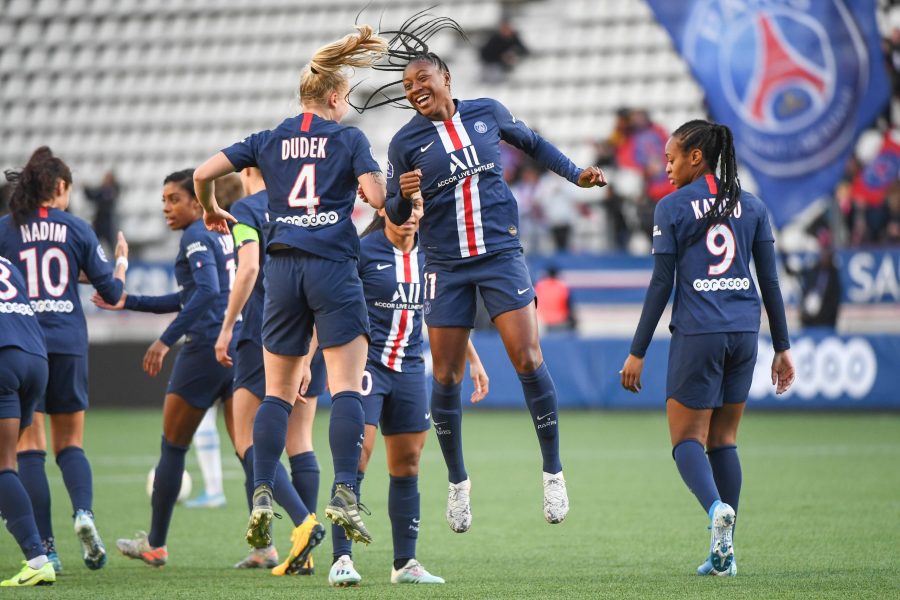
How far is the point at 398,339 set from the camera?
654cm

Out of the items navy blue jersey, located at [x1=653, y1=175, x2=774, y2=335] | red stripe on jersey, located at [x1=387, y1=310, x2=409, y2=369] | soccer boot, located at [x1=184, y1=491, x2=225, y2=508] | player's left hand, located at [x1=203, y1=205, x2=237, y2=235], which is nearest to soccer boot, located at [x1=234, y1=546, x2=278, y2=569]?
red stripe on jersey, located at [x1=387, y1=310, x2=409, y2=369]

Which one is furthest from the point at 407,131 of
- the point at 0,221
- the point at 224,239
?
the point at 0,221

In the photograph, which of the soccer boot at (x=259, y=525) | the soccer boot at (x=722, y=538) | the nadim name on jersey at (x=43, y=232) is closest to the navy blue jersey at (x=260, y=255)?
the nadim name on jersey at (x=43, y=232)

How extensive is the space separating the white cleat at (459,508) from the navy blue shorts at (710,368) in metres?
1.11

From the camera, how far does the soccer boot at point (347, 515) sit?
5.56 metres

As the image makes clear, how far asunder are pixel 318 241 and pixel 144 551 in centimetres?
232

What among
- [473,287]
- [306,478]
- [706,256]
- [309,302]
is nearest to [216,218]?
[309,302]

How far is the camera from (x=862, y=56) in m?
14.9

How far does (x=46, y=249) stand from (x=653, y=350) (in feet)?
36.7

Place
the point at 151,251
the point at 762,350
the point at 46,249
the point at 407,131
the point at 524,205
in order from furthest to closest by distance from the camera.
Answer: the point at 151,251, the point at 524,205, the point at 762,350, the point at 46,249, the point at 407,131

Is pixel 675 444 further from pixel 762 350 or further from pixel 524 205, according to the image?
pixel 524 205

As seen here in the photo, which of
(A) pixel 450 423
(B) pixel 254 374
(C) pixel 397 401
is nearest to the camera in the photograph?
(C) pixel 397 401

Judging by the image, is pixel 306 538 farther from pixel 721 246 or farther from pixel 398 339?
pixel 721 246

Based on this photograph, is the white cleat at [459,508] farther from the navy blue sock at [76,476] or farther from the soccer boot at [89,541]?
the navy blue sock at [76,476]
